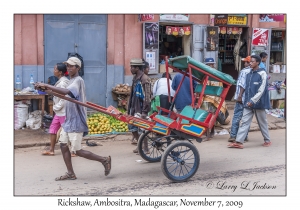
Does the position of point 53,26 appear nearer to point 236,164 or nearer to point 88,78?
→ point 88,78

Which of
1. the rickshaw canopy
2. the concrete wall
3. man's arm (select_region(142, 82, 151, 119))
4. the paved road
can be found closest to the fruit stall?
the paved road

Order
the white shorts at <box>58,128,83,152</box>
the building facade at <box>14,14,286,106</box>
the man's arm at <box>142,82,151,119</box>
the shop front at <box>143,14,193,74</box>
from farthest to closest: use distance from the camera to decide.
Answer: the shop front at <box>143,14,193,74</box>
the building facade at <box>14,14,286,106</box>
the man's arm at <box>142,82,151,119</box>
the white shorts at <box>58,128,83,152</box>

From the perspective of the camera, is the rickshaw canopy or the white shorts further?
the rickshaw canopy

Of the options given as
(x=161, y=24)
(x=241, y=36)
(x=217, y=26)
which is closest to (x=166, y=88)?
(x=161, y=24)

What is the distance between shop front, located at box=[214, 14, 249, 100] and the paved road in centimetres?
536

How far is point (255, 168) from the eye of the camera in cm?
655

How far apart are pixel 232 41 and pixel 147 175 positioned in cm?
834

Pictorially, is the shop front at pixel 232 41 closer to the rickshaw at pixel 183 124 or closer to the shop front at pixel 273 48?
the shop front at pixel 273 48

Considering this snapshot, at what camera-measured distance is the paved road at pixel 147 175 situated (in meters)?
5.45

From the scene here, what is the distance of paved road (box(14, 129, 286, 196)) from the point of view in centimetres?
545

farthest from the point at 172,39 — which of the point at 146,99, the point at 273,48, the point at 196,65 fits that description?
the point at 196,65

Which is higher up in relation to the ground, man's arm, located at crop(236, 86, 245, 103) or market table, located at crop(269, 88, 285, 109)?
man's arm, located at crop(236, 86, 245, 103)

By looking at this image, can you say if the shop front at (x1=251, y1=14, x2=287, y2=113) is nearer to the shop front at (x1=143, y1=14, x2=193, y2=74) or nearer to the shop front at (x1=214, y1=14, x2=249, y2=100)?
the shop front at (x1=214, y1=14, x2=249, y2=100)

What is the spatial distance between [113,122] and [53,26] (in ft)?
8.41
